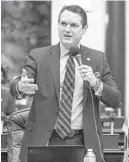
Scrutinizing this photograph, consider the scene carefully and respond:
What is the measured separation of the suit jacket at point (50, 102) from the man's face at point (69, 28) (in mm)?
132

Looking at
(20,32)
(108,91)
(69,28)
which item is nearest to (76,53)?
(69,28)

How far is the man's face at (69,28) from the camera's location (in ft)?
8.29

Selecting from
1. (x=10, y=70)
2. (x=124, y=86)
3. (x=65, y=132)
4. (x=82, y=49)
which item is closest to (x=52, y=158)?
(x=65, y=132)

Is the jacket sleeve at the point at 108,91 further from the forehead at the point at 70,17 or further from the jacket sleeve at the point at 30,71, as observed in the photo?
the jacket sleeve at the point at 30,71

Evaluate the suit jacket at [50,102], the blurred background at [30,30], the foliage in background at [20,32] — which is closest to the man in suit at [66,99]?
the suit jacket at [50,102]

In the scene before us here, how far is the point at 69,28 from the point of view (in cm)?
252

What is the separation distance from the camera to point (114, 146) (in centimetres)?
345

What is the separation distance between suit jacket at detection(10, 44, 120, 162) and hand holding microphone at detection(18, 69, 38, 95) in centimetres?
10

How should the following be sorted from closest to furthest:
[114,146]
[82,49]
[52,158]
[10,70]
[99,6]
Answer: [52,158] < [82,49] < [114,146] < [10,70] < [99,6]

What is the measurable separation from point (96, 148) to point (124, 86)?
5511mm

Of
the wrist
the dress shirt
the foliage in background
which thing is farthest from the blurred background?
the wrist

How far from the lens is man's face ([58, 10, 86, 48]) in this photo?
8.29 ft

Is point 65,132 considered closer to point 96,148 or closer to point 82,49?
point 96,148

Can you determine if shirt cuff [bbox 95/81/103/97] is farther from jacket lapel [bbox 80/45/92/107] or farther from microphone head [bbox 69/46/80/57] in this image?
microphone head [bbox 69/46/80/57]
